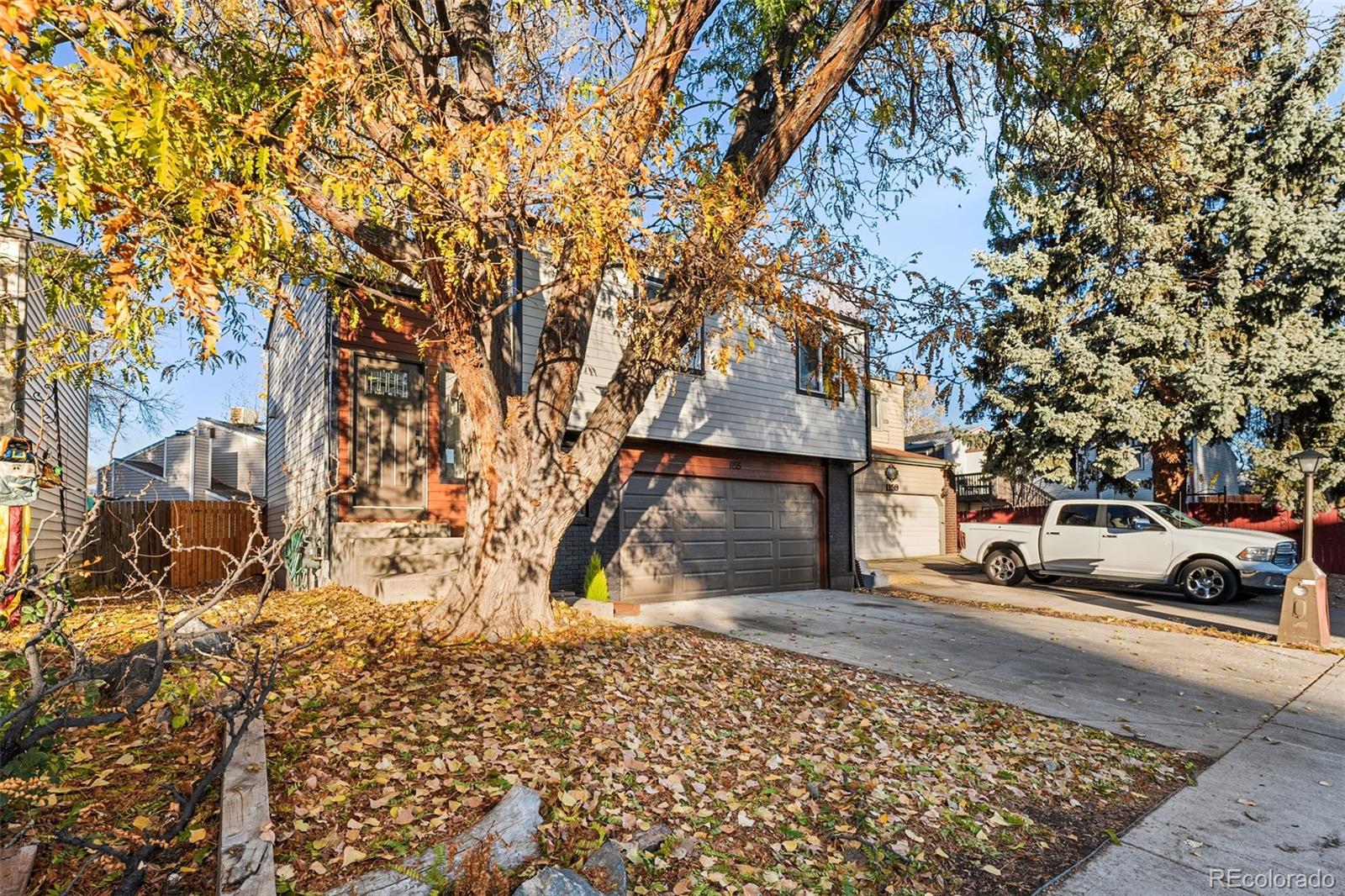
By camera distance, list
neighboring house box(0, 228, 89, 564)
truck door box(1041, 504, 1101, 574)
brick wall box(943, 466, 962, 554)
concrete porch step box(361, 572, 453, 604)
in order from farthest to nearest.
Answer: brick wall box(943, 466, 962, 554) → truck door box(1041, 504, 1101, 574) → concrete porch step box(361, 572, 453, 604) → neighboring house box(0, 228, 89, 564)

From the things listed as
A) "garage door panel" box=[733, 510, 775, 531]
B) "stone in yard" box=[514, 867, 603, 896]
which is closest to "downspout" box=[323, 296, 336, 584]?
"garage door panel" box=[733, 510, 775, 531]

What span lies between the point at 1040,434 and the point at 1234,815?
14.0 meters

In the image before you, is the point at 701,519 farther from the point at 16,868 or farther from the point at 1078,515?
the point at 16,868

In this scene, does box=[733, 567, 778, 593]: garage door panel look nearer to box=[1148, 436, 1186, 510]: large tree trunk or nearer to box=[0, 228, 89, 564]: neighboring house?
box=[0, 228, 89, 564]: neighboring house

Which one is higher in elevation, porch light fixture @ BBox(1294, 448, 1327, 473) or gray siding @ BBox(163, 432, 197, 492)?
gray siding @ BBox(163, 432, 197, 492)

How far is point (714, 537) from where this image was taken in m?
12.0

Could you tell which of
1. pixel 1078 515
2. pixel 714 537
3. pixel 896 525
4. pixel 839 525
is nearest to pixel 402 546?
pixel 714 537

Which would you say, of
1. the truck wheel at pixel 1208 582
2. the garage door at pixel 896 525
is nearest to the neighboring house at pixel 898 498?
the garage door at pixel 896 525

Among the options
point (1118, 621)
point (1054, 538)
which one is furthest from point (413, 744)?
point (1054, 538)

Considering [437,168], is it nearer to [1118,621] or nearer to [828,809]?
[828,809]

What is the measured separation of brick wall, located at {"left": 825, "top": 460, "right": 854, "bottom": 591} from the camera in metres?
13.8

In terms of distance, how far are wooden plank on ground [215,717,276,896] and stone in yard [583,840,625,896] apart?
1.16m

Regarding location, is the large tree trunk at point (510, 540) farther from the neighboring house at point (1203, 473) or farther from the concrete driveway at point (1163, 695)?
the neighboring house at point (1203, 473)

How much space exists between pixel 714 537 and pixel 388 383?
5.70 m
